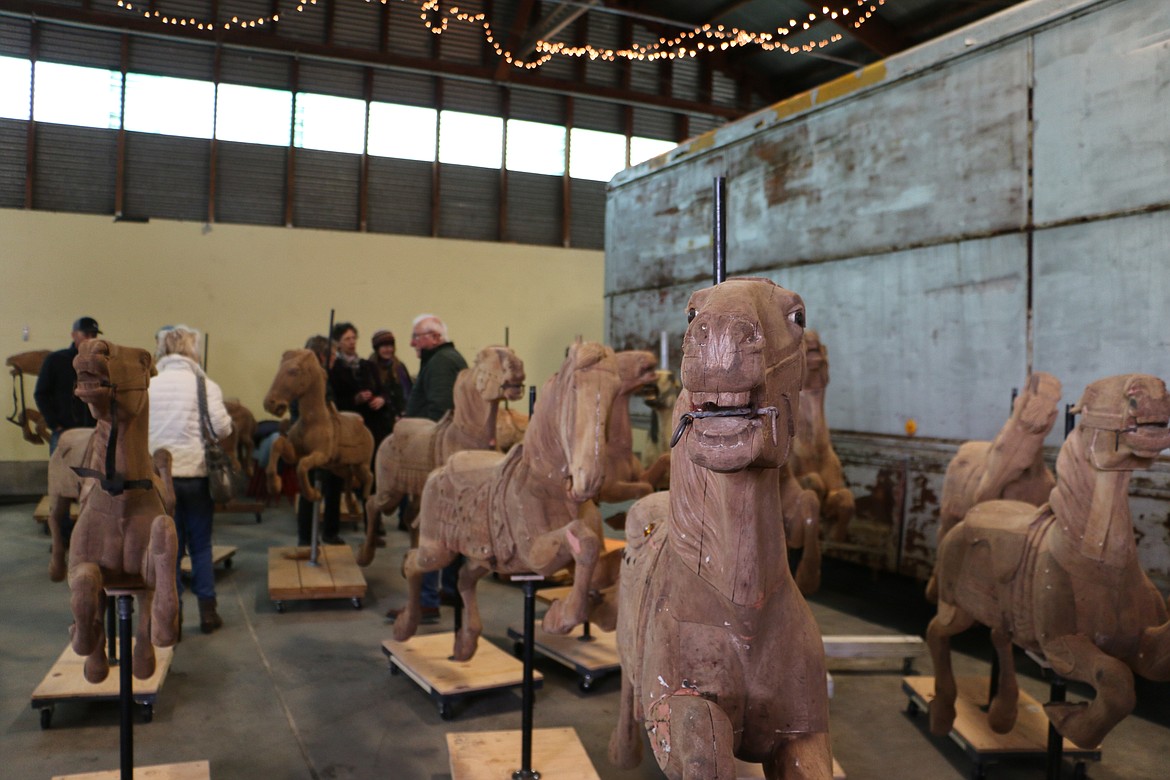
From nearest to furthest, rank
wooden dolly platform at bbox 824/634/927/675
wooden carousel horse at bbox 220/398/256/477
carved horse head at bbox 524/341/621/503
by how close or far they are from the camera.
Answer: carved horse head at bbox 524/341/621/503
wooden dolly platform at bbox 824/634/927/675
wooden carousel horse at bbox 220/398/256/477

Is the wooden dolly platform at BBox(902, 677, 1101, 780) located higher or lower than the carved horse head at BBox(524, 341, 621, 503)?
lower

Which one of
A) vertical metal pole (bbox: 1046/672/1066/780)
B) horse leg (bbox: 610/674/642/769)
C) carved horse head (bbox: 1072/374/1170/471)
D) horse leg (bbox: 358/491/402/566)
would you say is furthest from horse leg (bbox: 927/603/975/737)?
horse leg (bbox: 358/491/402/566)

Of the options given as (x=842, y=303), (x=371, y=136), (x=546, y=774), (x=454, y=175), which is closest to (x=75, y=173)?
(x=371, y=136)

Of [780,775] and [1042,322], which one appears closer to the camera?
[780,775]

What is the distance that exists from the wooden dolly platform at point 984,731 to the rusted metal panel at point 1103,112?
2634mm

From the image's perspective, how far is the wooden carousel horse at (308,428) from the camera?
6.71 meters

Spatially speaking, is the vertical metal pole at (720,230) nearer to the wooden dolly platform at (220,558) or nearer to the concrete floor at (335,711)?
the concrete floor at (335,711)

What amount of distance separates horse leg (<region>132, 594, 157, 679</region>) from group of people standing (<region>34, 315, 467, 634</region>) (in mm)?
1579

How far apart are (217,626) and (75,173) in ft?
26.7

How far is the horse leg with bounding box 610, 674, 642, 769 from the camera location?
8.71ft

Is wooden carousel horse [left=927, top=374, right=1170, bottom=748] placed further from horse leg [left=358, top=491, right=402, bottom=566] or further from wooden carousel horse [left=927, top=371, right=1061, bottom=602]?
horse leg [left=358, top=491, right=402, bottom=566]

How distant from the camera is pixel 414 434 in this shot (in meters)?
6.12

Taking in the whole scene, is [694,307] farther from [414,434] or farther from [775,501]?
[414,434]

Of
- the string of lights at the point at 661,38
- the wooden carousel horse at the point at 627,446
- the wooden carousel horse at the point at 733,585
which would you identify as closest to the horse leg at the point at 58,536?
the wooden carousel horse at the point at 627,446
